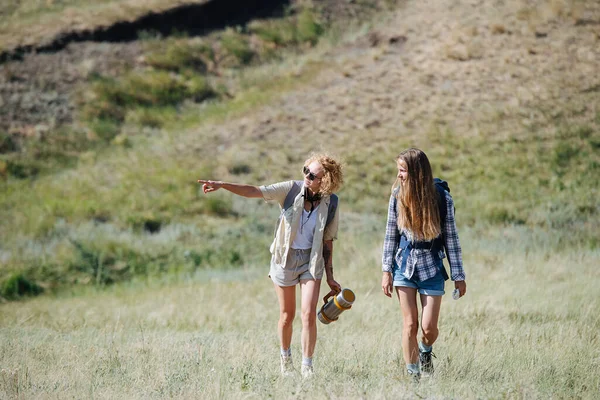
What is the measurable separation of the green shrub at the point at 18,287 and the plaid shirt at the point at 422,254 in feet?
32.6

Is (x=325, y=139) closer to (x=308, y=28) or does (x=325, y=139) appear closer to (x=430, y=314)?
(x=308, y=28)

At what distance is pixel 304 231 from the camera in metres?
5.66

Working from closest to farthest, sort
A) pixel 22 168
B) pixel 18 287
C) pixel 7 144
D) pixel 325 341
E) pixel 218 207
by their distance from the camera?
pixel 325 341
pixel 18 287
pixel 218 207
pixel 22 168
pixel 7 144

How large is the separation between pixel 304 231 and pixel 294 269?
33 centimetres

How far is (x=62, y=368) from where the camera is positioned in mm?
5695

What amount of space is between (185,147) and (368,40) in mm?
11223

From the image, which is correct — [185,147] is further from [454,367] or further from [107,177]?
[454,367]

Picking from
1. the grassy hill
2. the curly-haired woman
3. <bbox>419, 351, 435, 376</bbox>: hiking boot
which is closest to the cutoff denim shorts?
the curly-haired woman

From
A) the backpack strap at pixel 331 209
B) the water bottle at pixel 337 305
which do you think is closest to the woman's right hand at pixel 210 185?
the backpack strap at pixel 331 209

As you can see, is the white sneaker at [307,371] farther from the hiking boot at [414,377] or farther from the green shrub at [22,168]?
the green shrub at [22,168]

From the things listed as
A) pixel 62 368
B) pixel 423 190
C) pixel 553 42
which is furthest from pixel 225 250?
pixel 553 42

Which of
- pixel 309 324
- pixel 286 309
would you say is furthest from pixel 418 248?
pixel 286 309

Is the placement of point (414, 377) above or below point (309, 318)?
below

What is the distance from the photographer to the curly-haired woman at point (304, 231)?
5.55m
